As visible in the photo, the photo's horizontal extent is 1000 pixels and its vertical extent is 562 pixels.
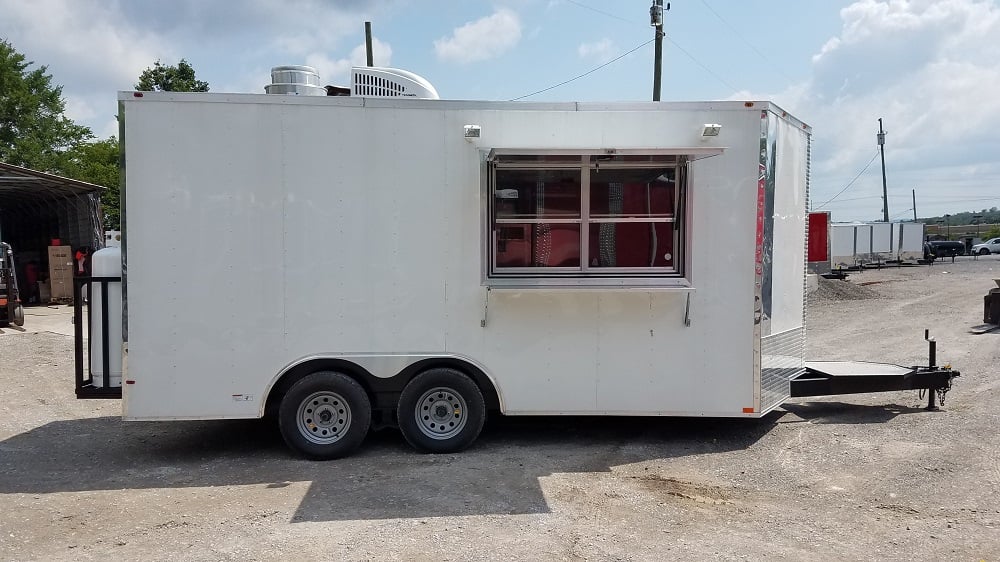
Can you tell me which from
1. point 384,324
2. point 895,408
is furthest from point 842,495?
Answer: point 384,324

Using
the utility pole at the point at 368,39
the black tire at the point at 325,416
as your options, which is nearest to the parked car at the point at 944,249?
the utility pole at the point at 368,39

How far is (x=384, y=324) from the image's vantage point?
242 inches

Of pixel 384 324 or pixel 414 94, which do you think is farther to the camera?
pixel 414 94

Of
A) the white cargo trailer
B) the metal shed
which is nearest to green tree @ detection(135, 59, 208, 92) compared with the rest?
the metal shed

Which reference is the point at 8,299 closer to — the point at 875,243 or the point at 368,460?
the point at 368,460

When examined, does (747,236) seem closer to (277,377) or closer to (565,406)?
(565,406)

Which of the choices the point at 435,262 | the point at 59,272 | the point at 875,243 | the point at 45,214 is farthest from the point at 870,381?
the point at 875,243

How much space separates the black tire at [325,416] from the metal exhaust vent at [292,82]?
8.27 ft

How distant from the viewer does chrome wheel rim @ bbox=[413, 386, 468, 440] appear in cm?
630

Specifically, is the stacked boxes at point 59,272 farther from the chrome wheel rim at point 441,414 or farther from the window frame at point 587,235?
the window frame at point 587,235

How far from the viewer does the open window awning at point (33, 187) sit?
17188mm

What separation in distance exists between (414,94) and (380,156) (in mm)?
874

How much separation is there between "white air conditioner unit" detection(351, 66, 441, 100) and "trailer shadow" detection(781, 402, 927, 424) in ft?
17.1

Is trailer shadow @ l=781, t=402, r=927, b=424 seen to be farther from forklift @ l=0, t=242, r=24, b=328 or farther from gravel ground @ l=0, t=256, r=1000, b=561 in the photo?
forklift @ l=0, t=242, r=24, b=328
